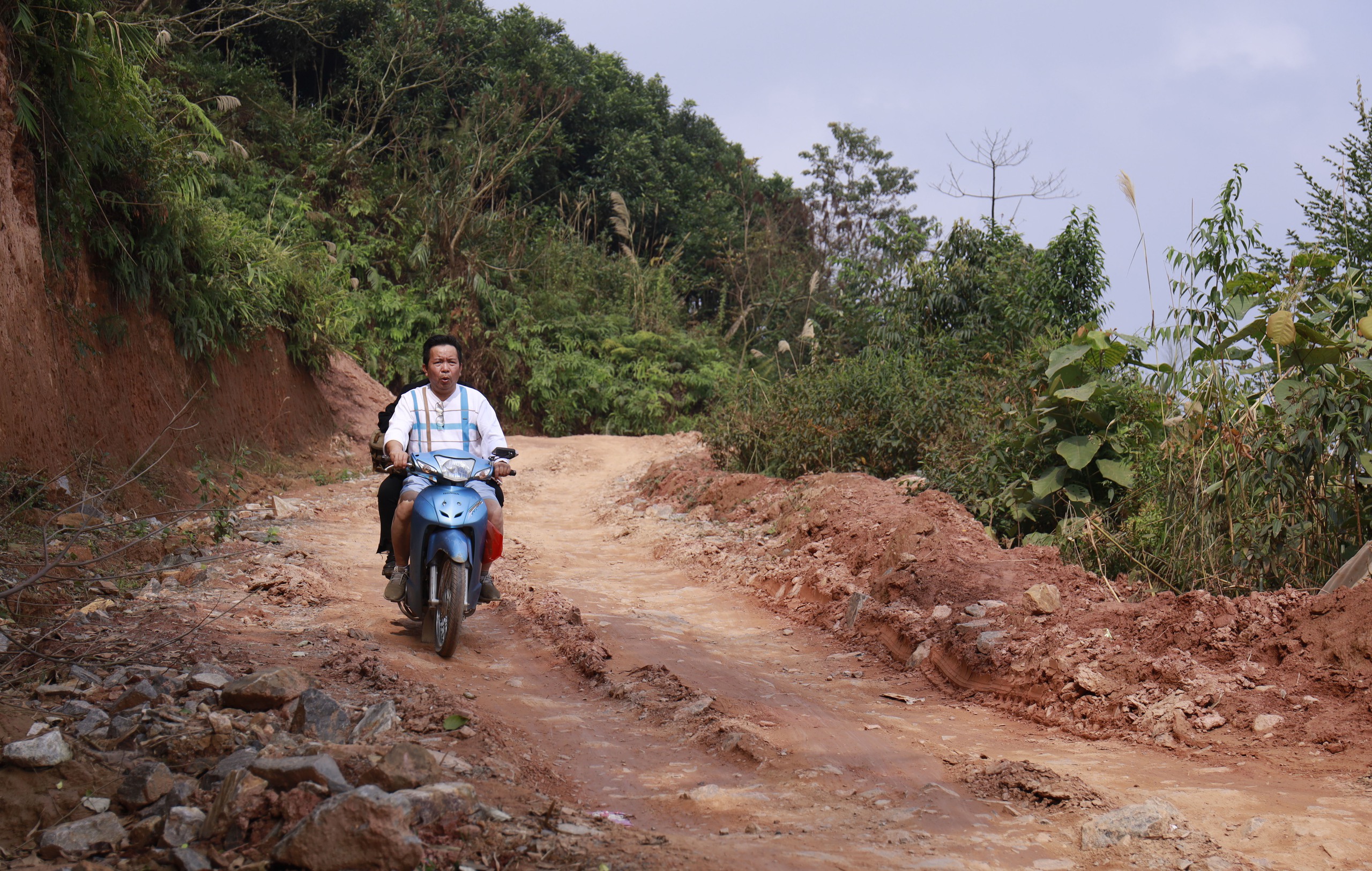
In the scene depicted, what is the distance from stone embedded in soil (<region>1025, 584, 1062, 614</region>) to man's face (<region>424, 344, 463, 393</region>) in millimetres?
3704

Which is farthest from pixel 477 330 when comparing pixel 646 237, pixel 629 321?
pixel 646 237

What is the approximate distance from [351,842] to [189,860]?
1.35 feet

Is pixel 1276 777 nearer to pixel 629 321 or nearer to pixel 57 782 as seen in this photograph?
pixel 57 782

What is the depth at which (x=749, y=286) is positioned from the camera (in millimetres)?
29547

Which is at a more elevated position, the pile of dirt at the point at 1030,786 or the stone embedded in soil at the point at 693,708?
the pile of dirt at the point at 1030,786

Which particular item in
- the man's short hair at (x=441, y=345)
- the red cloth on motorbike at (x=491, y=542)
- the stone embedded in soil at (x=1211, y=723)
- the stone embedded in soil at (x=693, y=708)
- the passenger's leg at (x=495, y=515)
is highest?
the man's short hair at (x=441, y=345)

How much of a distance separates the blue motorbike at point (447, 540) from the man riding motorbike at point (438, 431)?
5.6 inches

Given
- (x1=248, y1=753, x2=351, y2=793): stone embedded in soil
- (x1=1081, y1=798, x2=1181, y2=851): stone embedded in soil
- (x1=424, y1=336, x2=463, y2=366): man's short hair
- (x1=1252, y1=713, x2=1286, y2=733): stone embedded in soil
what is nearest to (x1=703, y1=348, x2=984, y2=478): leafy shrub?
(x1=424, y1=336, x2=463, y2=366): man's short hair

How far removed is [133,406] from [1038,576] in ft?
27.0

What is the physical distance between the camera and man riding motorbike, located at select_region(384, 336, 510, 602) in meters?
5.51

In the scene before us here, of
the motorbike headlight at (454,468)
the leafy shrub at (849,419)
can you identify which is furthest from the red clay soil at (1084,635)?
the motorbike headlight at (454,468)

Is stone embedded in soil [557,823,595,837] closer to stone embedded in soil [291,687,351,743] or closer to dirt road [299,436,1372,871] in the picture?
dirt road [299,436,1372,871]

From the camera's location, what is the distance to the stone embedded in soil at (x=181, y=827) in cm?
248

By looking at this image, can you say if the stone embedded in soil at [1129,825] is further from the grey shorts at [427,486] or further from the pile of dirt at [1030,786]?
the grey shorts at [427,486]
